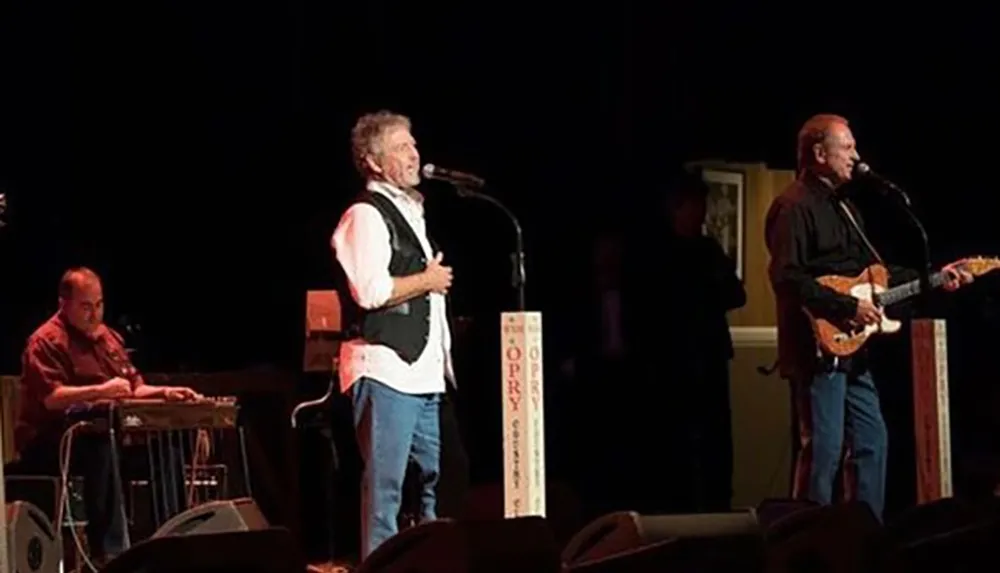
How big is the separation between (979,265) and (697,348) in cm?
172

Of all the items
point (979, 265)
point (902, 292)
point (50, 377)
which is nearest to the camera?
point (902, 292)

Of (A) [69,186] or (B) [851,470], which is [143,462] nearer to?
(A) [69,186]

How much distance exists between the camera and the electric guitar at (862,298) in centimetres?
616

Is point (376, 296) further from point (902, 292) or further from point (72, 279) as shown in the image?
point (72, 279)

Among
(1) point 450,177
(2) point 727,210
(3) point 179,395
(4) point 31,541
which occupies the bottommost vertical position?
(4) point 31,541

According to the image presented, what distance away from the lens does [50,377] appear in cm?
743

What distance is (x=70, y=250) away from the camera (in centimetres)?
873

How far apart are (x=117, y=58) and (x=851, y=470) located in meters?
4.25

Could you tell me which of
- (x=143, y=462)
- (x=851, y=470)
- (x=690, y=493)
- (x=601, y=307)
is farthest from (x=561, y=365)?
(x=851, y=470)

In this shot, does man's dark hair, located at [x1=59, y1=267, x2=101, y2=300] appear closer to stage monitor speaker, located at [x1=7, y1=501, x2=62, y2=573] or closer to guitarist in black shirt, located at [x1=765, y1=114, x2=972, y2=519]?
stage monitor speaker, located at [x1=7, y1=501, x2=62, y2=573]

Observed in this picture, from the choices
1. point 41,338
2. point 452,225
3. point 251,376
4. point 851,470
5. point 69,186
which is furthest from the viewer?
point 452,225

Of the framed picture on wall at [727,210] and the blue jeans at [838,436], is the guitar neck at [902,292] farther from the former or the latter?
the framed picture on wall at [727,210]

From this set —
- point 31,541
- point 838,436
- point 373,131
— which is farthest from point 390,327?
point 838,436

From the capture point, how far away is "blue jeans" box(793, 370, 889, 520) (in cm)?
612
